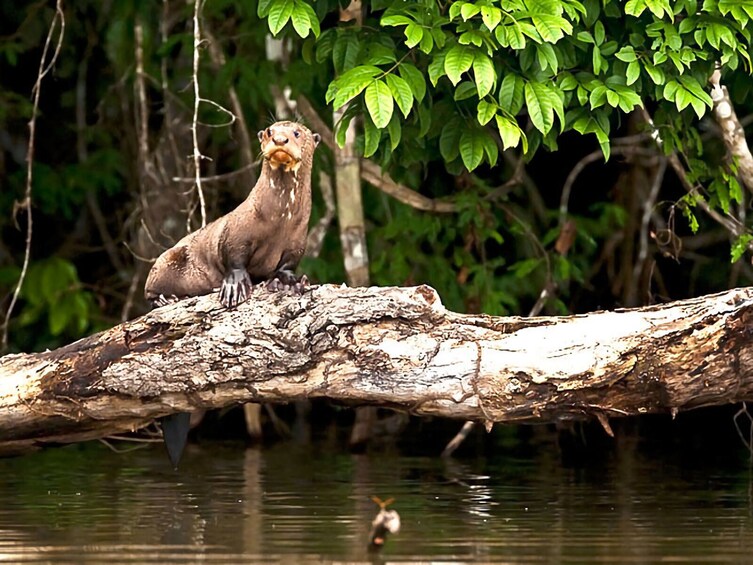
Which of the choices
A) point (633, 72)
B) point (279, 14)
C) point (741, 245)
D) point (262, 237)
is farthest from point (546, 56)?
point (741, 245)

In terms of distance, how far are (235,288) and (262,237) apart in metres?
0.35

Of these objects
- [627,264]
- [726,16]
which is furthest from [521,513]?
[627,264]

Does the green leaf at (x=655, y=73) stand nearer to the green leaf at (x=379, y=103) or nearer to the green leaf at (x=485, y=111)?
the green leaf at (x=485, y=111)

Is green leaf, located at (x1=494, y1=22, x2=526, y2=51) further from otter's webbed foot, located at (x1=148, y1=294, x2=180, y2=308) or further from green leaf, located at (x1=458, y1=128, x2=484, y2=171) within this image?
otter's webbed foot, located at (x1=148, y1=294, x2=180, y2=308)

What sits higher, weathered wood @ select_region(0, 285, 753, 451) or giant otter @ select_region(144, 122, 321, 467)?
giant otter @ select_region(144, 122, 321, 467)

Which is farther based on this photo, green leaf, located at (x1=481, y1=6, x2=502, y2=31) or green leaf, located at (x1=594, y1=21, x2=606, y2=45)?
green leaf, located at (x1=594, y1=21, x2=606, y2=45)

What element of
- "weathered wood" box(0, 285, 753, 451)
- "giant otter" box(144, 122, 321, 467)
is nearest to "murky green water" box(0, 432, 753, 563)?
"weathered wood" box(0, 285, 753, 451)

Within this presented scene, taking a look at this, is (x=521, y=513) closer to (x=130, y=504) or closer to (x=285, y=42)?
(x=130, y=504)

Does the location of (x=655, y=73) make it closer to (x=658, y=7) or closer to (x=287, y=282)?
(x=658, y=7)

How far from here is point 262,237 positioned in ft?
17.2

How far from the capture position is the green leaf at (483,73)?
464 cm

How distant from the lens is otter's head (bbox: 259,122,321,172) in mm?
5008

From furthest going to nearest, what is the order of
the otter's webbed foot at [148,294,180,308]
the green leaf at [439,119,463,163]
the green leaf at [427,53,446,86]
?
1. the otter's webbed foot at [148,294,180,308]
2. the green leaf at [439,119,463,163]
3. the green leaf at [427,53,446,86]

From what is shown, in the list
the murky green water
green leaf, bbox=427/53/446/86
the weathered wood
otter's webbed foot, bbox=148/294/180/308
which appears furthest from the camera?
otter's webbed foot, bbox=148/294/180/308
